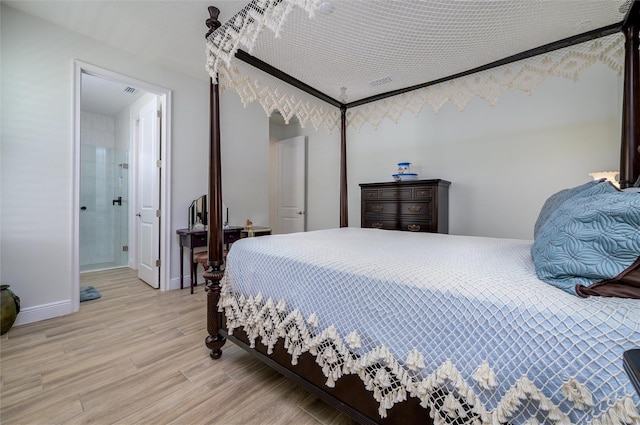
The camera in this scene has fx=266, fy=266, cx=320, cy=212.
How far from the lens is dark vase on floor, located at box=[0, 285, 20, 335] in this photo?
6.49 feet

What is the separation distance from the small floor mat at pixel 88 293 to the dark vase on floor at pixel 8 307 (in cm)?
71

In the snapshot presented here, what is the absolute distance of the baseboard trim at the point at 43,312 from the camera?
2243 millimetres

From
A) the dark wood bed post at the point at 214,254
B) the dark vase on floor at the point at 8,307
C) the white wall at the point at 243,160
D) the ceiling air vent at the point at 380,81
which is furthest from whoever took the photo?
the white wall at the point at 243,160

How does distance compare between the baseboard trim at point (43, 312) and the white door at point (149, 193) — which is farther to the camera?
the white door at point (149, 193)

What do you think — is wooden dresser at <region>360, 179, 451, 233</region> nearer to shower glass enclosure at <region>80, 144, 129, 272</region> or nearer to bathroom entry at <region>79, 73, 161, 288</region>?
bathroom entry at <region>79, 73, 161, 288</region>

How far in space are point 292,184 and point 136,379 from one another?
3.79 m

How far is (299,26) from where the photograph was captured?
1709 mm

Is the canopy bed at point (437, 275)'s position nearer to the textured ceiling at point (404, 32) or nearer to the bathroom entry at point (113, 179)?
the textured ceiling at point (404, 32)

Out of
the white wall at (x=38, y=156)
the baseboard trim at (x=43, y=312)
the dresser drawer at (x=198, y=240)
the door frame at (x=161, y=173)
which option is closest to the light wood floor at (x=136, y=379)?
the baseboard trim at (x=43, y=312)

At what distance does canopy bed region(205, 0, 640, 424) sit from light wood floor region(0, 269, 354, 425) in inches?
8.1

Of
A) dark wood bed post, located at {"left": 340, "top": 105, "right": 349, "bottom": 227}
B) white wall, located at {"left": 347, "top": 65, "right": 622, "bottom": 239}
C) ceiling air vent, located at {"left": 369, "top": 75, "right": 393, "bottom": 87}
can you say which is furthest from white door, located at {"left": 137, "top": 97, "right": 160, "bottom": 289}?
white wall, located at {"left": 347, "top": 65, "right": 622, "bottom": 239}

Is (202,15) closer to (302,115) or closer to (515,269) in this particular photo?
(302,115)

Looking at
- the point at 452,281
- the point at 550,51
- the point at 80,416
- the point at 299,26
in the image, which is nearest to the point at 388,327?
the point at 452,281

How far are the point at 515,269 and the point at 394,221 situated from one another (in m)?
2.25
